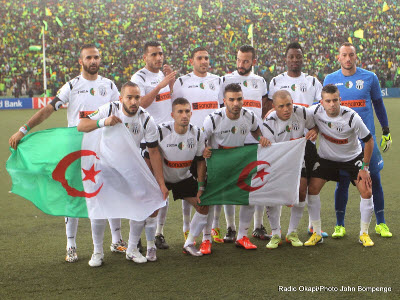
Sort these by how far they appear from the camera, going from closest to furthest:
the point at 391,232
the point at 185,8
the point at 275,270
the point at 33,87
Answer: the point at 275,270, the point at 391,232, the point at 33,87, the point at 185,8

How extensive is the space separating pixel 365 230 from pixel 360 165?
68 centimetres

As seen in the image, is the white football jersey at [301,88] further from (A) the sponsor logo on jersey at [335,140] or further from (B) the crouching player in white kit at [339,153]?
(A) the sponsor logo on jersey at [335,140]

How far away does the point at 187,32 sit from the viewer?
3288cm

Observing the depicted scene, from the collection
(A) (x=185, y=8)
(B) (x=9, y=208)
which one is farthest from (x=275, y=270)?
(A) (x=185, y=8)

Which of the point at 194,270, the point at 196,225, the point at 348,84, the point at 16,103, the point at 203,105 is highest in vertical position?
the point at 348,84

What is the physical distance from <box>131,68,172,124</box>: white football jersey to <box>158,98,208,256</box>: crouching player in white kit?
30.2 inches

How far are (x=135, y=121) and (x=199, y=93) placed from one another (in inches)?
47.3

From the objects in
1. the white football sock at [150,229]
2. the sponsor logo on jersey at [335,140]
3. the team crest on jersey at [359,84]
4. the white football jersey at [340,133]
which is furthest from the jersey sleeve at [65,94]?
the team crest on jersey at [359,84]

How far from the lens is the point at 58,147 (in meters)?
5.02

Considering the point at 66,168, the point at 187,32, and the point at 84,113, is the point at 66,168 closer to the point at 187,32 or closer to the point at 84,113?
the point at 84,113

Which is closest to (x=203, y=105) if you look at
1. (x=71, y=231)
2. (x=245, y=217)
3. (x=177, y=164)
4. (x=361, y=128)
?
(x=177, y=164)

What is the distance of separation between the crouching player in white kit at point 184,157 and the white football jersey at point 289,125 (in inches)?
29.8

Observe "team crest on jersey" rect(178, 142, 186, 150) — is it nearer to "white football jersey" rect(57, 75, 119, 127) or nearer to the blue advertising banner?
"white football jersey" rect(57, 75, 119, 127)

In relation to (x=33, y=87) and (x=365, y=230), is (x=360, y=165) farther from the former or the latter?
(x=33, y=87)
